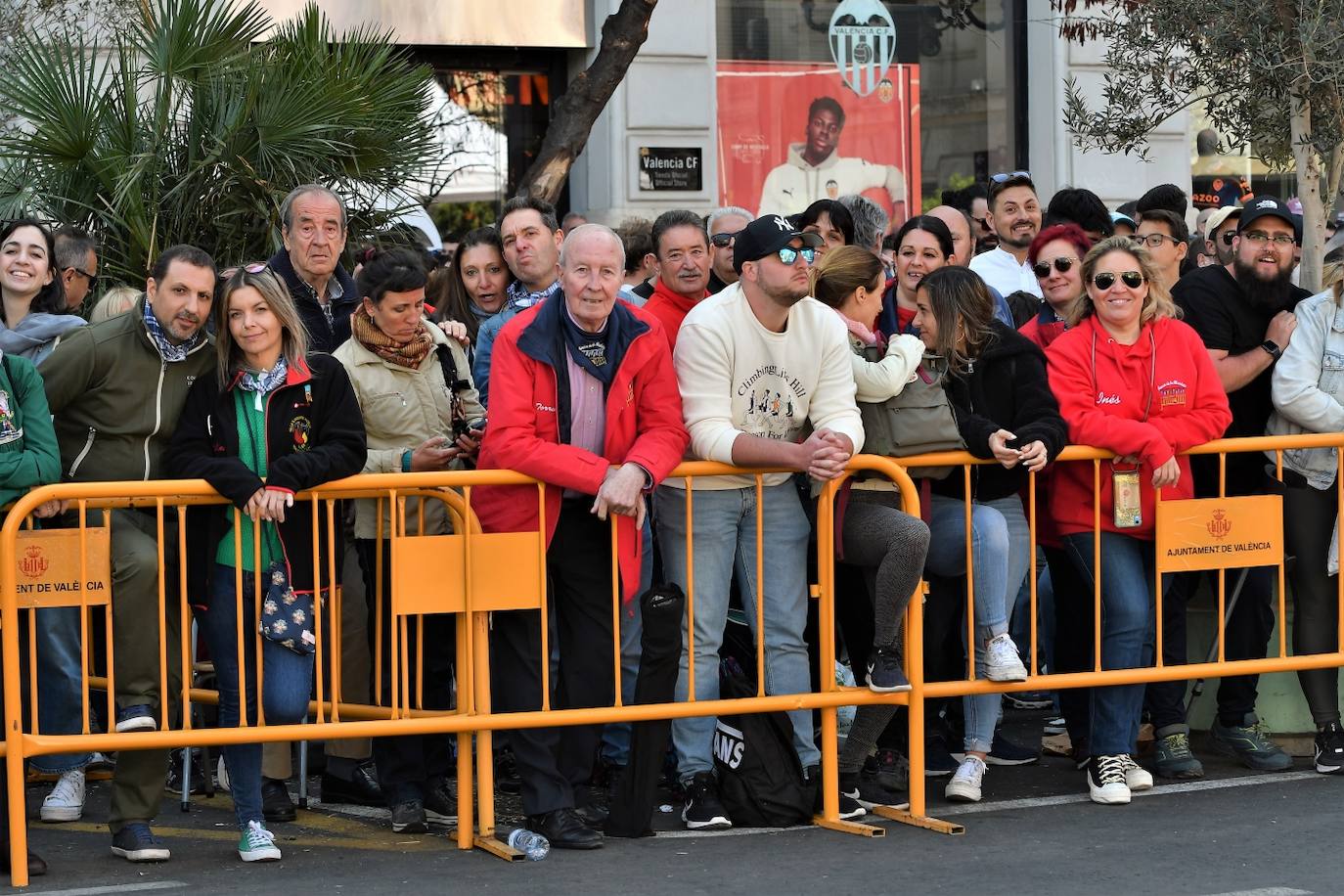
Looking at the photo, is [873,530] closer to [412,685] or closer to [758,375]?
[758,375]

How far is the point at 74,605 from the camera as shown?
634cm

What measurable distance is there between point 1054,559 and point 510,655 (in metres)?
2.32

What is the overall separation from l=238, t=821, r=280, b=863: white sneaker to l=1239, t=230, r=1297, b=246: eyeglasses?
15.3 feet

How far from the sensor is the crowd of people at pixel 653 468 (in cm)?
644

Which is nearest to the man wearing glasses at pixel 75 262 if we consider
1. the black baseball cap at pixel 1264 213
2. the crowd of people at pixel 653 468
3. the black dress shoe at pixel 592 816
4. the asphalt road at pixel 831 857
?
the crowd of people at pixel 653 468

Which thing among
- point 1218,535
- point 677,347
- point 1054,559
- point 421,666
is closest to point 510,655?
point 421,666

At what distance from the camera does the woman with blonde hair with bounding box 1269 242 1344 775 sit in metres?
7.61

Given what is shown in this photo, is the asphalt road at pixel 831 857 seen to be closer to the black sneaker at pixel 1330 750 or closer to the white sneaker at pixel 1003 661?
the black sneaker at pixel 1330 750

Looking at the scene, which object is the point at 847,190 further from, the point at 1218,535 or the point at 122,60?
the point at 1218,535

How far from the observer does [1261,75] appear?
8891 millimetres

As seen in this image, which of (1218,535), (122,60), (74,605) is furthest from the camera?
(122,60)

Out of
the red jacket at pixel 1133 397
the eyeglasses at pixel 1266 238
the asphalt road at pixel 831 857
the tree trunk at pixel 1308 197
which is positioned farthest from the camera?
the tree trunk at pixel 1308 197

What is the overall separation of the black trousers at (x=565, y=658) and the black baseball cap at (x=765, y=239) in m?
1.05

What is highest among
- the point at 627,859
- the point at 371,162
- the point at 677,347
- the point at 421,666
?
the point at 371,162
